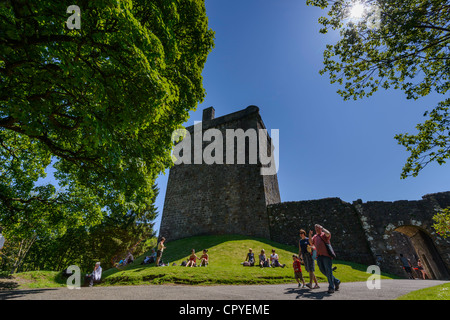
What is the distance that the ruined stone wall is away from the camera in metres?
14.2

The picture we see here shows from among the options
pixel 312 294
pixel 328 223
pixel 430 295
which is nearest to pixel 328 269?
pixel 312 294

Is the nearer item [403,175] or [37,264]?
[403,175]

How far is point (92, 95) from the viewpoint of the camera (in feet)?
22.1

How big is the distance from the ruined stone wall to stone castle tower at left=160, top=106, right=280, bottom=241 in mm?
1295

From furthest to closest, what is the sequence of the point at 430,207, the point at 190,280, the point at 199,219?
the point at 199,219
the point at 430,207
the point at 190,280

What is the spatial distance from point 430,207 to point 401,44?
13.7 metres

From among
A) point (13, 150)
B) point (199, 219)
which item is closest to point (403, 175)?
point (199, 219)

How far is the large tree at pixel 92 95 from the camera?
4.38m

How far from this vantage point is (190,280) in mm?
7789

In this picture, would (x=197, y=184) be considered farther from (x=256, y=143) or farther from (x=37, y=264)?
(x=37, y=264)

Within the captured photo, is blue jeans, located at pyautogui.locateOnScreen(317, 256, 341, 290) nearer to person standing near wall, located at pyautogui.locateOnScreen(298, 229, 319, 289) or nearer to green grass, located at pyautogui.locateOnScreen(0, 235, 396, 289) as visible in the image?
person standing near wall, located at pyautogui.locateOnScreen(298, 229, 319, 289)

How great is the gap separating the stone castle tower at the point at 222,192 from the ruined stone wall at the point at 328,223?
1.29 metres

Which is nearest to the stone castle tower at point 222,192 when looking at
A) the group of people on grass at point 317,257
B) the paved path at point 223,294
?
the group of people on grass at point 317,257

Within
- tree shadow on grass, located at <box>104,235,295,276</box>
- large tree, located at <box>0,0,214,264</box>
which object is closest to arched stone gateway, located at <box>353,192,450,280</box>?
tree shadow on grass, located at <box>104,235,295,276</box>
